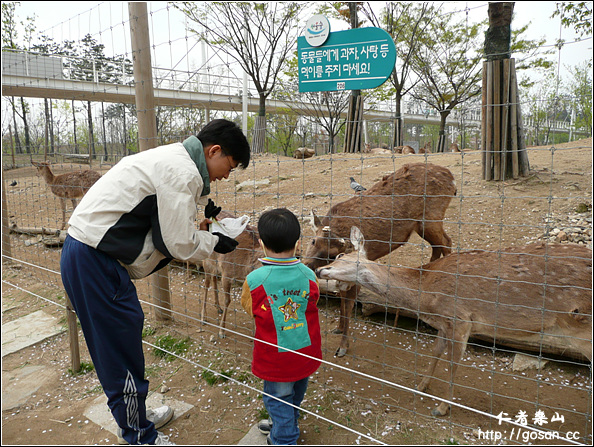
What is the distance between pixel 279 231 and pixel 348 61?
1728 mm

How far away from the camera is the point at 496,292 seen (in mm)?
3270

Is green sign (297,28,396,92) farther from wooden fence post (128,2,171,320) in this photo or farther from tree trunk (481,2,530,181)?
tree trunk (481,2,530,181)

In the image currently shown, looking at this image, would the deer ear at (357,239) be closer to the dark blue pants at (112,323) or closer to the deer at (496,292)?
the deer at (496,292)

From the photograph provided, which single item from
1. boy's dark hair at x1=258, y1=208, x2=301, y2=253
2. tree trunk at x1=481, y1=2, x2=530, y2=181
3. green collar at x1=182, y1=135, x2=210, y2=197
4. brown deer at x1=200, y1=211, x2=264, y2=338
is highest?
tree trunk at x1=481, y1=2, x2=530, y2=181

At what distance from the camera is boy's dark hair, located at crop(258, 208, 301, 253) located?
2.57 metres

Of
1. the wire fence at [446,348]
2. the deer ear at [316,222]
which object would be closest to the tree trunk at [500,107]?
the wire fence at [446,348]

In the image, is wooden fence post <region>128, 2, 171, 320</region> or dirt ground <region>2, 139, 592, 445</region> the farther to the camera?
wooden fence post <region>128, 2, 171, 320</region>

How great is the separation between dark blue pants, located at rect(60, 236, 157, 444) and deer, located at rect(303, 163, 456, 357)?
2.25m

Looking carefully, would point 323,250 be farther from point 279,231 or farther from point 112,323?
point 112,323

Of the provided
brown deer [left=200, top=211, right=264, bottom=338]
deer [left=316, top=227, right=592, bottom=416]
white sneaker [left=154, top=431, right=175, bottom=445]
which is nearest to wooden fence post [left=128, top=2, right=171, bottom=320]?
brown deer [left=200, top=211, right=264, bottom=338]

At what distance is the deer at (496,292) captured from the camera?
118 inches

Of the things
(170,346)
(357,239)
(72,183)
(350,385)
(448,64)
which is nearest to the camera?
(350,385)

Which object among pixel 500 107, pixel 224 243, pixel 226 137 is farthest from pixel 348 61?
pixel 500 107

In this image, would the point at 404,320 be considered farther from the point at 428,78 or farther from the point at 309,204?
the point at 428,78
